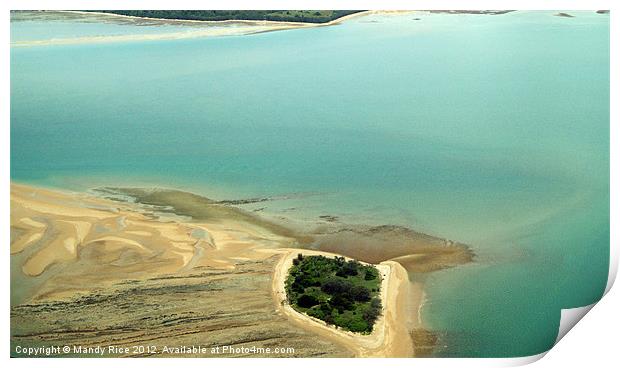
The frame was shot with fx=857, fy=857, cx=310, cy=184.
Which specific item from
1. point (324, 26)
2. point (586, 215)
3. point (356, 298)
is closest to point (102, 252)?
point (356, 298)

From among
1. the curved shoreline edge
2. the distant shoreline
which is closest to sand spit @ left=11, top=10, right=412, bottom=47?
the distant shoreline

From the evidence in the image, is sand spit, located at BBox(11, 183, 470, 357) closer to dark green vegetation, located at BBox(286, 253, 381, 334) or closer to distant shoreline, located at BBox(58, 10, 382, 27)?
dark green vegetation, located at BBox(286, 253, 381, 334)

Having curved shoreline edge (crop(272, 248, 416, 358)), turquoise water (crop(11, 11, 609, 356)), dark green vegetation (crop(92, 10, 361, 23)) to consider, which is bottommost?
curved shoreline edge (crop(272, 248, 416, 358))

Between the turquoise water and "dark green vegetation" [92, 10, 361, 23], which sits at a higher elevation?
"dark green vegetation" [92, 10, 361, 23]

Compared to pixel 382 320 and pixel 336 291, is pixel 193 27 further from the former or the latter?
pixel 382 320

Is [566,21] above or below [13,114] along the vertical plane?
above

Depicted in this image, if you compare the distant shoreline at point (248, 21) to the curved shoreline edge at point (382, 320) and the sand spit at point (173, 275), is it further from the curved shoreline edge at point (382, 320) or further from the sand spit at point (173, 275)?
the curved shoreline edge at point (382, 320)

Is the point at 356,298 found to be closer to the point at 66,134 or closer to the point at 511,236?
the point at 511,236
